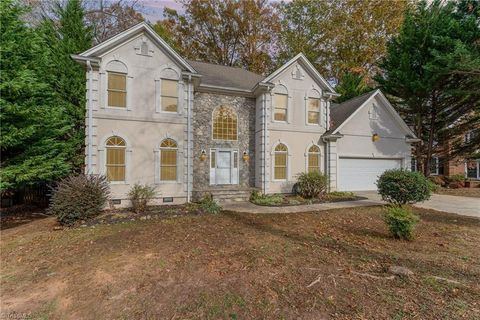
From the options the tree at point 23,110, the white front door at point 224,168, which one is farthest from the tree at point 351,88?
the tree at point 23,110

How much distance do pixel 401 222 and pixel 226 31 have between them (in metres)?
21.5

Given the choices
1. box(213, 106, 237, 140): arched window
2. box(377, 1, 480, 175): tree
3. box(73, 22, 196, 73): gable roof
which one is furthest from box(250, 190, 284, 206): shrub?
box(377, 1, 480, 175): tree

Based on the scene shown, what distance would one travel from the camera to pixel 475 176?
68.3 feet

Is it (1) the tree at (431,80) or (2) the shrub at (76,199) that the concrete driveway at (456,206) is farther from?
(2) the shrub at (76,199)

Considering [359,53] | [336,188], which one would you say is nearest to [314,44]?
[359,53]

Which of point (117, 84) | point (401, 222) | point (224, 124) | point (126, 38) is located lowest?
point (401, 222)

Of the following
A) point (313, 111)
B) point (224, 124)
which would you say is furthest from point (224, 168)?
point (313, 111)

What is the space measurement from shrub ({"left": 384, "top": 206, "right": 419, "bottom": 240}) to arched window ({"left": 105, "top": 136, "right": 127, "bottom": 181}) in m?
9.47

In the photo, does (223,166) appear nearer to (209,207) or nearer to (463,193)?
(209,207)

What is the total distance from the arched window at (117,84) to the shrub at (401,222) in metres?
10.2

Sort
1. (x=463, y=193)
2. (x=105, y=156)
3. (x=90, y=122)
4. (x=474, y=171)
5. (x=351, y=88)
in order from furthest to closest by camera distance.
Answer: (x=474, y=171), (x=351, y=88), (x=463, y=193), (x=105, y=156), (x=90, y=122)

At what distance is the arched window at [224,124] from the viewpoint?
40.0 feet

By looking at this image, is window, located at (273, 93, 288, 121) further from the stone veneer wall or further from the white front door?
the white front door

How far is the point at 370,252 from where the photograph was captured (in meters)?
4.82
